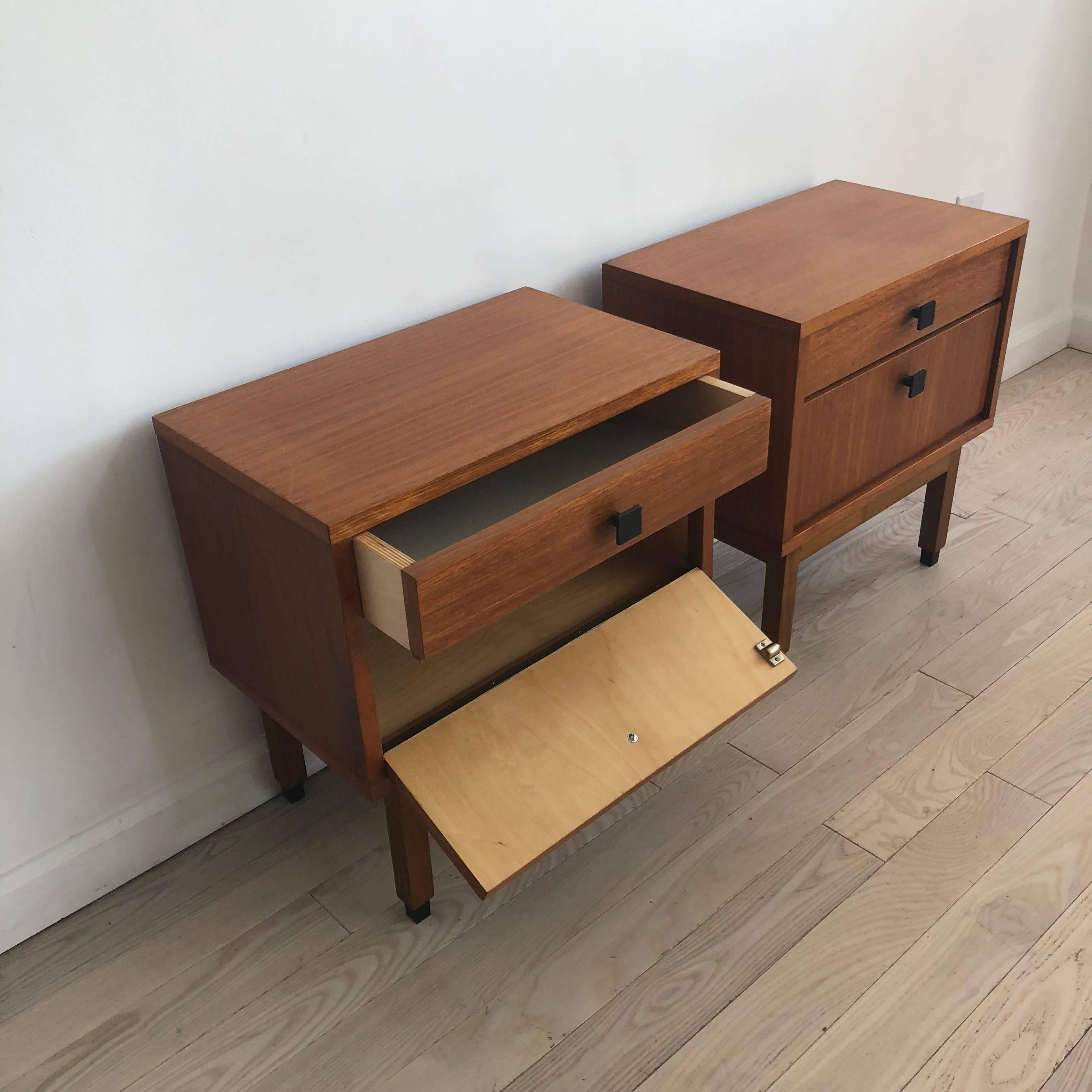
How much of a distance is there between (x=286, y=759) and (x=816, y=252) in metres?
0.94

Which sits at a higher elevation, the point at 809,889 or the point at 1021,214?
the point at 1021,214

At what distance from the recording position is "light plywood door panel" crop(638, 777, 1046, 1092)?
1096mm

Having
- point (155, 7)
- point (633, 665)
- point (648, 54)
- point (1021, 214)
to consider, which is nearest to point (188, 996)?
point (633, 665)

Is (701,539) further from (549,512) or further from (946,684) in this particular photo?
(946,684)

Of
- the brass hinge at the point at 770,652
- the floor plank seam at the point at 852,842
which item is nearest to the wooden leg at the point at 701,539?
the brass hinge at the point at 770,652

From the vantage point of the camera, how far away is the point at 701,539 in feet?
4.26

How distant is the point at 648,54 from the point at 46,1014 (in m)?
1.34

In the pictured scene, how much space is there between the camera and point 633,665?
3.99 feet

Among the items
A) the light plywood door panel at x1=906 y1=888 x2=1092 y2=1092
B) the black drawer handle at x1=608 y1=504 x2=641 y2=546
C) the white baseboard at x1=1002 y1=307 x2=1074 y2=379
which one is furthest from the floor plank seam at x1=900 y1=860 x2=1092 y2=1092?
the white baseboard at x1=1002 y1=307 x2=1074 y2=379

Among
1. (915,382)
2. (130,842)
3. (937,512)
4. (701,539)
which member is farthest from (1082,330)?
(130,842)

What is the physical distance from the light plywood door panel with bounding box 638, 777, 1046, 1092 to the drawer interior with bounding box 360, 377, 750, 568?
538mm

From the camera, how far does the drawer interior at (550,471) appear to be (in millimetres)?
1129

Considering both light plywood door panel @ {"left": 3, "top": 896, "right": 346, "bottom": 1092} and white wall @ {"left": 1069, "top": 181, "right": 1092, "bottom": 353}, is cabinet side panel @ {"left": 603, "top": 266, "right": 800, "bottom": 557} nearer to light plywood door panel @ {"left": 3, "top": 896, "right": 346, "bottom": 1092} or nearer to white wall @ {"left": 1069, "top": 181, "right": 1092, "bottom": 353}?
light plywood door panel @ {"left": 3, "top": 896, "right": 346, "bottom": 1092}

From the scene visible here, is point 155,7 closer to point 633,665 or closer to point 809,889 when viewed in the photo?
point 633,665
